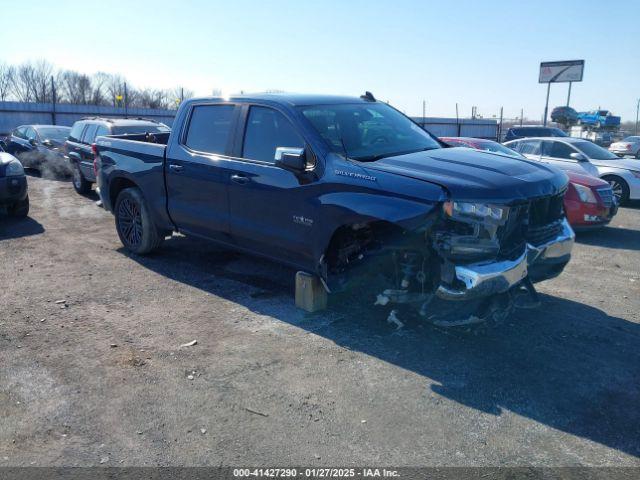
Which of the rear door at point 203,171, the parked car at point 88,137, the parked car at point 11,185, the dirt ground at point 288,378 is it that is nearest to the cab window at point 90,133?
the parked car at point 88,137

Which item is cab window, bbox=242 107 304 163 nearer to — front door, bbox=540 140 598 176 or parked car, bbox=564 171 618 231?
parked car, bbox=564 171 618 231

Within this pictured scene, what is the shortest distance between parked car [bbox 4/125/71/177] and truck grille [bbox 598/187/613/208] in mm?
12923

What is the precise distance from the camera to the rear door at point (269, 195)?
4.87m

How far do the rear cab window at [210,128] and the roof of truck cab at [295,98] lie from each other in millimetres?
145

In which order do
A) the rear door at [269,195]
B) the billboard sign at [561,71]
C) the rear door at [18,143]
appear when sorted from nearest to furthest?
the rear door at [269,195] < the rear door at [18,143] < the billboard sign at [561,71]

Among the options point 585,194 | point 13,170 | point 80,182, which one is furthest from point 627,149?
point 13,170

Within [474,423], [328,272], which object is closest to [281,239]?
[328,272]

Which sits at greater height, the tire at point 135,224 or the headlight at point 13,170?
the headlight at point 13,170

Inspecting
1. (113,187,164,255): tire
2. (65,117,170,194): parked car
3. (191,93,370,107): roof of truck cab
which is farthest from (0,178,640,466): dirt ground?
(65,117,170,194): parked car

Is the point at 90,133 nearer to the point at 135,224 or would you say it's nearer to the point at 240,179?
the point at 135,224

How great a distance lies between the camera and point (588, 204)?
859 cm

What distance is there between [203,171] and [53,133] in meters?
12.1

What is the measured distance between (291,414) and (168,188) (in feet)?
11.7

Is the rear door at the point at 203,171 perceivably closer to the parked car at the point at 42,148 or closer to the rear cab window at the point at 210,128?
the rear cab window at the point at 210,128
